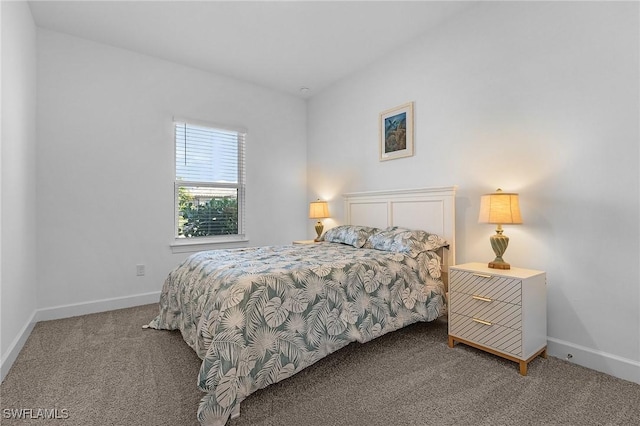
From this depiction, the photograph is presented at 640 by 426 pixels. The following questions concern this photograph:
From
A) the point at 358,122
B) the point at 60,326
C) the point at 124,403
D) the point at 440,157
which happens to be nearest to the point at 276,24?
the point at 358,122

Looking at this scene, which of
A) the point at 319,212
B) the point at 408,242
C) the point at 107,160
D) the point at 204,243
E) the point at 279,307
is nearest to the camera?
the point at 279,307

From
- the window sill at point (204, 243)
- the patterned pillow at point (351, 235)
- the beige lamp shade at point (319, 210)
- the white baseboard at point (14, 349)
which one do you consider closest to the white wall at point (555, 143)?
the patterned pillow at point (351, 235)

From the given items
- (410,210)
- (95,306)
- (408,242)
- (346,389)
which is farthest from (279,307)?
(95,306)

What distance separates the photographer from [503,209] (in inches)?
86.3

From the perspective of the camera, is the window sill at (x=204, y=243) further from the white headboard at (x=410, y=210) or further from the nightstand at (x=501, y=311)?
the nightstand at (x=501, y=311)

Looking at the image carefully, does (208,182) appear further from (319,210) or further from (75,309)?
(75,309)

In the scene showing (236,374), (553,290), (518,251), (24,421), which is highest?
(518,251)

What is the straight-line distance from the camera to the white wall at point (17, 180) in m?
2.01

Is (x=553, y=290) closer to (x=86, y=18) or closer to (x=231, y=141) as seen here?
(x=231, y=141)

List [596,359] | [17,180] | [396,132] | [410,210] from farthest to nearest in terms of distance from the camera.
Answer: [396,132] < [410,210] < [17,180] < [596,359]

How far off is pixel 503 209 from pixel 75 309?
3.97 m

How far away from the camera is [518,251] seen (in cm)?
240

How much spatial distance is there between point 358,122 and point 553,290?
267 centimetres

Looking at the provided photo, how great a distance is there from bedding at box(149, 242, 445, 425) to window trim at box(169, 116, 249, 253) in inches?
42.8
